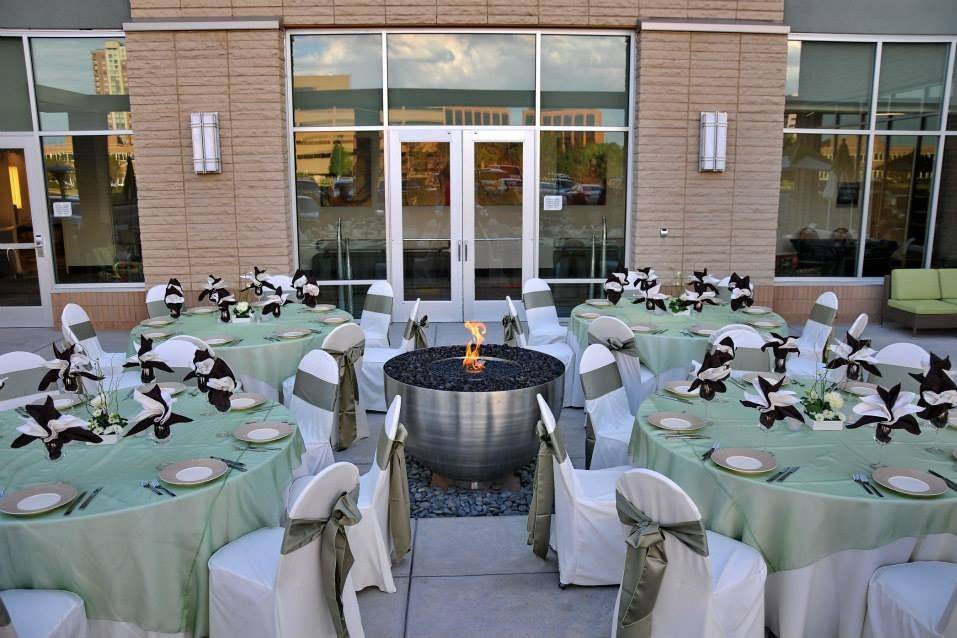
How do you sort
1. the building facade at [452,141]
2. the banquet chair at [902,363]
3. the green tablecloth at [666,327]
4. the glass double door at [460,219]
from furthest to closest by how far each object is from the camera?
the glass double door at [460,219] < the building facade at [452,141] < the green tablecloth at [666,327] < the banquet chair at [902,363]

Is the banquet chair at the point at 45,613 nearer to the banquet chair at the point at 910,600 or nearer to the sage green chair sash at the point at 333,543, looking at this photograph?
the sage green chair sash at the point at 333,543

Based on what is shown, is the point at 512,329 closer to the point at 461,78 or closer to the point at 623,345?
the point at 623,345

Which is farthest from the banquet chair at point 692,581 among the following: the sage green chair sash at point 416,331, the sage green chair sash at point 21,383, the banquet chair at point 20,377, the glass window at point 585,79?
the glass window at point 585,79

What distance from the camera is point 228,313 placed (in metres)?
6.42

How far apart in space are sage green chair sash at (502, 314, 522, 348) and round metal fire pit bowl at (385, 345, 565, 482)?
1.48 metres

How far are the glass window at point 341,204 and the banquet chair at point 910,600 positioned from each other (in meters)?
7.92

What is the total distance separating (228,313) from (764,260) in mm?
7058

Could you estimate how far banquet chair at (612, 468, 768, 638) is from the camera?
8.89ft

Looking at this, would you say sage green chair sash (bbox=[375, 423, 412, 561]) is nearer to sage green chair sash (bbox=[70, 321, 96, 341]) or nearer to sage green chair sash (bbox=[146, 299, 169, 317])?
sage green chair sash (bbox=[70, 321, 96, 341])

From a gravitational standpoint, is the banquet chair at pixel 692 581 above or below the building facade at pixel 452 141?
below

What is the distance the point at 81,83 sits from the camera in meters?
9.81

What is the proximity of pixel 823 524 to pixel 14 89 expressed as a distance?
10.9m

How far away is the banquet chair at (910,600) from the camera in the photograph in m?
2.69

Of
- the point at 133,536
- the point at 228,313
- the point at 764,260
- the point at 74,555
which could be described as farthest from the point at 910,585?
the point at 764,260
